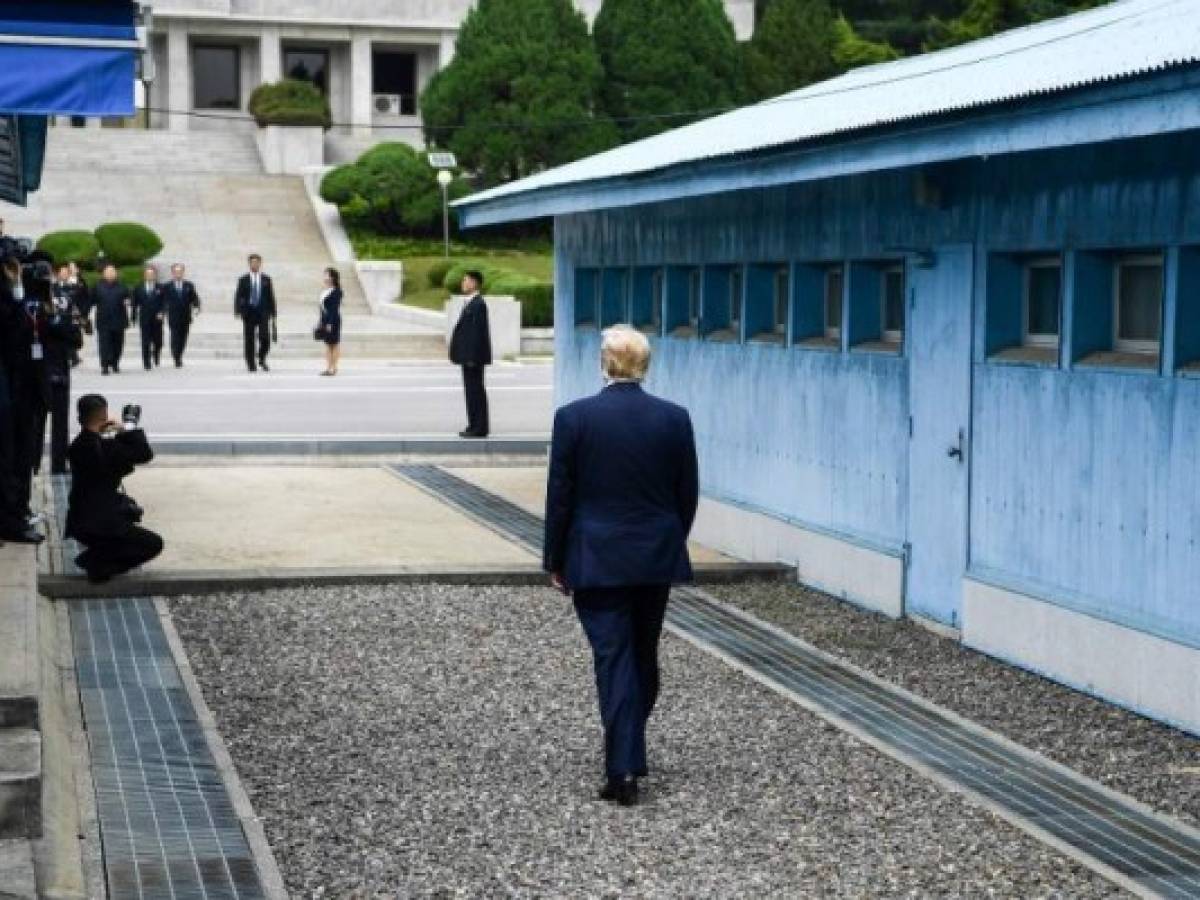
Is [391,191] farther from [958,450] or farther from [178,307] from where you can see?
[958,450]

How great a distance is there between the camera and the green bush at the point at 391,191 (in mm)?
52812

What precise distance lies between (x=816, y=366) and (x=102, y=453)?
14.2ft

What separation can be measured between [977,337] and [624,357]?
151 inches

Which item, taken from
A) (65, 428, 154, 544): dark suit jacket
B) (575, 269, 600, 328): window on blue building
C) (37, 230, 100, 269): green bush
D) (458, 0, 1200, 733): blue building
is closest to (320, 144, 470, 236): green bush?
(37, 230, 100, 269): green bush

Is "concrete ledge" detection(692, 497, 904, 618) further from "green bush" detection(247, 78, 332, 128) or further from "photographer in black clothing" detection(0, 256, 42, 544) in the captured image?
"green bush" detection(247, 78, 332, 128)

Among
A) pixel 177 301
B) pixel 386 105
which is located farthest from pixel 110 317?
pixel 386 105

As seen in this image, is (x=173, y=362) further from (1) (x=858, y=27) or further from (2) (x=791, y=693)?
(1) (x=858, y=27)

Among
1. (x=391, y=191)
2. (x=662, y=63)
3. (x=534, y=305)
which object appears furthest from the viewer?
(x=662, y=63)

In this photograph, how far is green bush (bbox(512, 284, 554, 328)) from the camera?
41.6 m

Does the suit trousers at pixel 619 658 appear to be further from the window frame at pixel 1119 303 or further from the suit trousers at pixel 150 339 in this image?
the suit trousers at pixel 150 339

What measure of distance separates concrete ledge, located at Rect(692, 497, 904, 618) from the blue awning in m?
5.91

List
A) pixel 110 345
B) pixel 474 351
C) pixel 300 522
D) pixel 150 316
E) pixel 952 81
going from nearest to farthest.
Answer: pixel 952 81 → pixel 300 522 → pixel 474 351 → pixel 110 345 → pixel 150 316

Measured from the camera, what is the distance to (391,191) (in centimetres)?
5284

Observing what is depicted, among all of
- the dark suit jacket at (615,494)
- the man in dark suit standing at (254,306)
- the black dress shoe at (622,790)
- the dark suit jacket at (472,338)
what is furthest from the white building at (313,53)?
the black dress shoe at (622,790)
